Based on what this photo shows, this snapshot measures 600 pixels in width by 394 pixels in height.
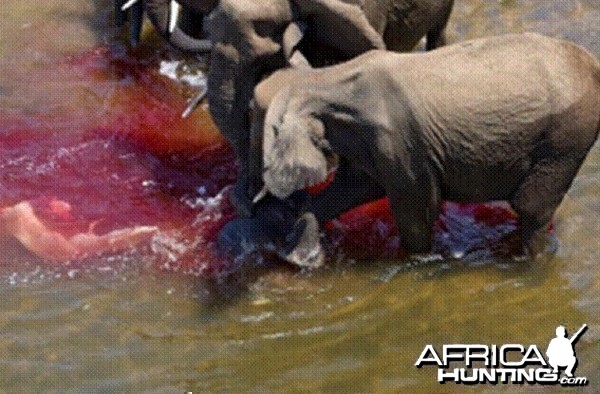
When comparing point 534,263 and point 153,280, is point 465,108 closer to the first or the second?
point 534,263

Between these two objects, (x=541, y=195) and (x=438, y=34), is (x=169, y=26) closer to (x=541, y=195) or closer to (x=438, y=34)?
(x=438, y=34)

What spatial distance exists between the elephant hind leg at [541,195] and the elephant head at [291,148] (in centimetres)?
88

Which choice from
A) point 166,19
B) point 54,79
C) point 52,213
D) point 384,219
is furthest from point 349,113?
point 54,79

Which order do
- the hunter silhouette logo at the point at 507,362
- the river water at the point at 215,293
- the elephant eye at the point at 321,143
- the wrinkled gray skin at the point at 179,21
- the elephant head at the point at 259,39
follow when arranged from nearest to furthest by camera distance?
the hunter silhouette logo at the point at 507,362 < the river water at the point at 215,293 < the elephant eye at the point at 321,143 < the elephant head at the point at 259,39 < the wrinkled gray skin at the point at 179,21

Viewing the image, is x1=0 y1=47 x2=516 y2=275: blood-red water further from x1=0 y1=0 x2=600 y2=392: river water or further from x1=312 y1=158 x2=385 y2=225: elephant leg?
x1=312 y1=158 x2=385 y2=225: elephant leg

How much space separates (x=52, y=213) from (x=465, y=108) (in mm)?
2226

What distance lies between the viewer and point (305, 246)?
563 centimetres

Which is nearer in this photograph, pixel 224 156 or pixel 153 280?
pixel 153 280

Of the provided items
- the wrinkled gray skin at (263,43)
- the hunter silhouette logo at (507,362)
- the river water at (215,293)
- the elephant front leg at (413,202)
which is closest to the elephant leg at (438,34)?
the wrinkled gray skin at (263,43)

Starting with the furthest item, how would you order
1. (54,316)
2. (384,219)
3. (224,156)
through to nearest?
(224,156) < (384,219) < (54,316)

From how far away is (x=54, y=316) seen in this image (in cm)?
548

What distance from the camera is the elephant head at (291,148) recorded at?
204 inches

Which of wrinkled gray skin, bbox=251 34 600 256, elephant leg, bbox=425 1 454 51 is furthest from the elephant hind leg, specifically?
elephant leg, bbox=425 1 454 51

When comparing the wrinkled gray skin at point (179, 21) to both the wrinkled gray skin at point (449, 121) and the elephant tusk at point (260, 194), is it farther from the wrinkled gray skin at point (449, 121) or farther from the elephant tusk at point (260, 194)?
the wrinkled gray skin at point (449, 121)
